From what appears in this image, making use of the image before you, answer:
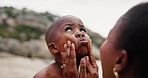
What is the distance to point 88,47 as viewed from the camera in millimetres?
1577

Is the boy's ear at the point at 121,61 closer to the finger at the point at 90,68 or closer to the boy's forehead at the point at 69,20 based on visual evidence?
the finger at the point at 90,68

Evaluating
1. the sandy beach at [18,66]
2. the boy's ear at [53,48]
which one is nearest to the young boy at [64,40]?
the boy's ear at [53,48]

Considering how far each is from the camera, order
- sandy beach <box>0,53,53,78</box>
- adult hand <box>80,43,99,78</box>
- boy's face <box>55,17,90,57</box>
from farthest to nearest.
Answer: sandy beach <box>0,53,53,78</box>
boy's face <box>55,17,90,57</box>
adult hand <box>80,43,99,78</box>

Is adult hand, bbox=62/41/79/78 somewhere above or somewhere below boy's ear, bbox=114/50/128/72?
below

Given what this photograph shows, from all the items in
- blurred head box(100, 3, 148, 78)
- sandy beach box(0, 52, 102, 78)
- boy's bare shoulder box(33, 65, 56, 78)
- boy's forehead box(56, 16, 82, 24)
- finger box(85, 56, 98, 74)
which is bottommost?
sandy beach box(0, 52, 102, 78)

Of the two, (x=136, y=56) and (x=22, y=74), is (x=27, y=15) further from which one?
(x=136, y=56)

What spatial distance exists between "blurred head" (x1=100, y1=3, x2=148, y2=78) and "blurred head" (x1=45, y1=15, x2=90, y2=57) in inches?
22.0

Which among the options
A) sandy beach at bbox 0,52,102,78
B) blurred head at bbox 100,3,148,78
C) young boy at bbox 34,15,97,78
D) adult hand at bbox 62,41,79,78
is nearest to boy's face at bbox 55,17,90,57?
young boy at bbox 34,15,97,78

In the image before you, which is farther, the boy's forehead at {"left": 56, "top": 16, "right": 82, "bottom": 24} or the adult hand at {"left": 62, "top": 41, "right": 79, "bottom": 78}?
the boy's forehead at {"left": 56, "top": 16, "right": 82, "bottom": 24}

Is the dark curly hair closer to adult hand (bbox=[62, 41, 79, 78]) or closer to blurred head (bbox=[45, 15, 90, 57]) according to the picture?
adult hand (bbox=[62, 41, 79, 78])

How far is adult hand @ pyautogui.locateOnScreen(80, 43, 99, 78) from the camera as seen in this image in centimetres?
141

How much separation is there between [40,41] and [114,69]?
665 cm

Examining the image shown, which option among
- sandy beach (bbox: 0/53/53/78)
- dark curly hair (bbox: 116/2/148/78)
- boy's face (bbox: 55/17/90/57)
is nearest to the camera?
dark curly hair (bbox: 116/2/148/78)

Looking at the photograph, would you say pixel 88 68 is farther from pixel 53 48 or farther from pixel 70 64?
pixel 53 48
